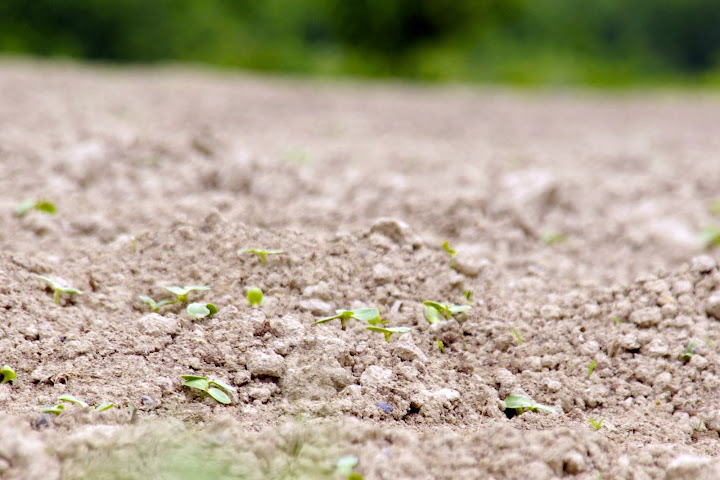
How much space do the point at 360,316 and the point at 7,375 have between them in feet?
2.53

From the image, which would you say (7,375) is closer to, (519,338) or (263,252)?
(263,252)

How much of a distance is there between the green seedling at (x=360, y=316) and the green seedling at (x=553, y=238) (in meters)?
1.07

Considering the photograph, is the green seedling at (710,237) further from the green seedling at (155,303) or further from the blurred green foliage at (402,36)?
the blurred green foliage at (402,36)

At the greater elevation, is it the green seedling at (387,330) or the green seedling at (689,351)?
the green seedling at (689,351)

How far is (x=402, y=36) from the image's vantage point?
11289 mm

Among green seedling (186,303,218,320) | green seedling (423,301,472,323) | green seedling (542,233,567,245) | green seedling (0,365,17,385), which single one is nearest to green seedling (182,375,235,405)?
green seedling (186,303,218,320)

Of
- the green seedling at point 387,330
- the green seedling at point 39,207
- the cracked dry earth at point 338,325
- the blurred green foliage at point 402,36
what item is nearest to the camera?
the cracked dry earth at point 338,325

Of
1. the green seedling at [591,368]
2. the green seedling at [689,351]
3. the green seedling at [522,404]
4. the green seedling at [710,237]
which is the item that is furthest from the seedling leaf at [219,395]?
the green seedling at [710,237]

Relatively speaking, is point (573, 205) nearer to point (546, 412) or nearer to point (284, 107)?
point (546, 412)

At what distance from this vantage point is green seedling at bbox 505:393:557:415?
5.50ft

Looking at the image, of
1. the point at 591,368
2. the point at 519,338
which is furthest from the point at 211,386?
the point at 591,368

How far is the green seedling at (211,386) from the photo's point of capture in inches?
62.3

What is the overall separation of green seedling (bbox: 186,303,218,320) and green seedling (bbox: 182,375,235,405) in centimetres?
19

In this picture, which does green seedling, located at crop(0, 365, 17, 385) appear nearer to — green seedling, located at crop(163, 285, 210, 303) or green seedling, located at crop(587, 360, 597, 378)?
green seedling, located at crop(163, 285, 210, 303)
